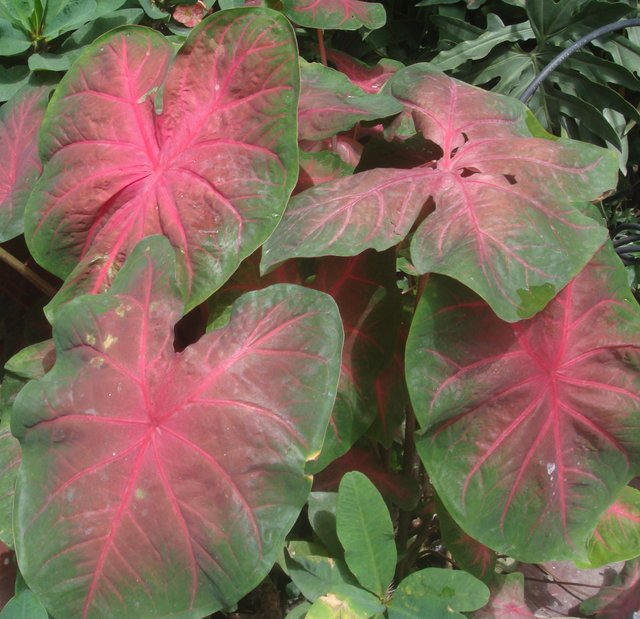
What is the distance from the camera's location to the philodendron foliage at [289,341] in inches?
35.8

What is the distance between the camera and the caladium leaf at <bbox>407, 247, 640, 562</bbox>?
3.33 ft

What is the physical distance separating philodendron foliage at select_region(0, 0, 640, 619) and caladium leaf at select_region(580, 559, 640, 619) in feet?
0.65

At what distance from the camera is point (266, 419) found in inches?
36.4

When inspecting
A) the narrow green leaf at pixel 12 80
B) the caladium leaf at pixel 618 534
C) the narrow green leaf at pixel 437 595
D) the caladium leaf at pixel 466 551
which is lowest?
the caladium leaf at pixel 466 551

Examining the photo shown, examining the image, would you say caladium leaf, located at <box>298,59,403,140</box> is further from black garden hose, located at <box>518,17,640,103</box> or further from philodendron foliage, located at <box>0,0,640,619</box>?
black garden hose, located at <box>518,17,640,103</box>

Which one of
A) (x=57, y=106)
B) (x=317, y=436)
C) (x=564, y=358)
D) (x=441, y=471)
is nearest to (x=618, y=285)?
(x=564, y=358)

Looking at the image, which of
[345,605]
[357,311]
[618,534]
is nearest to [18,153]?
[357,311]

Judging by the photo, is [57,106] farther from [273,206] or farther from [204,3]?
[204,3]

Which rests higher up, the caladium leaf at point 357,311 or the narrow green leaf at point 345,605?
the caladium leaf at point 357,311

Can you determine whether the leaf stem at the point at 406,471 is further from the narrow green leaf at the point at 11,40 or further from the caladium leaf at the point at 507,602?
the narrow green leaf at the point at 11,40

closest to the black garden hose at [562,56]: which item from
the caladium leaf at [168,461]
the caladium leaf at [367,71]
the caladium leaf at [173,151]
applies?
the caladium leaf at [367,71]

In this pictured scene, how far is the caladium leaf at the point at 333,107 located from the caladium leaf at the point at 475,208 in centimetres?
7

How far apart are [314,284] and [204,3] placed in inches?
37.0

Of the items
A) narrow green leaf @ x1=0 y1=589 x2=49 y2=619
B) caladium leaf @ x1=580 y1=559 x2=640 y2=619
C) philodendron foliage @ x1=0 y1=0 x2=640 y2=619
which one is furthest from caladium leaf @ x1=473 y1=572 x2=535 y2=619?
narrow green leaf @ x1=0 y1=589 x2=49 y2=619
